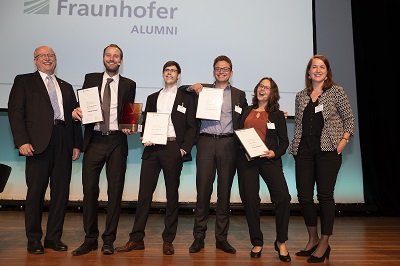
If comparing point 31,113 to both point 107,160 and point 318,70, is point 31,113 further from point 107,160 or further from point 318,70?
point 318,70

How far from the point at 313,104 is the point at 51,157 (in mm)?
2196

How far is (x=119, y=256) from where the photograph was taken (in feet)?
10.2

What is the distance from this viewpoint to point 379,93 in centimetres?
641

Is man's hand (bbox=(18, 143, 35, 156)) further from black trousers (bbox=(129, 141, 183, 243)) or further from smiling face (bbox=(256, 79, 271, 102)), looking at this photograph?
smiling face (bbox=(256, 79, 271, 102))

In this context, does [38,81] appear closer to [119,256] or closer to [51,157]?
[51,157]

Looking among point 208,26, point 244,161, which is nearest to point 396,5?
point 208,26

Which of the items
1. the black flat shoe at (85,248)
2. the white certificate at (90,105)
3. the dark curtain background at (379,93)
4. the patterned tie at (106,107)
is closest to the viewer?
the black flat shoe at (85,248)

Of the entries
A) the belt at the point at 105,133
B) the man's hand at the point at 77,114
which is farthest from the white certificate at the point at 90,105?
the belt at the point at 105,133

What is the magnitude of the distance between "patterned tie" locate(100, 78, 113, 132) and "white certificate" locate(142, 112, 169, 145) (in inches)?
12.5

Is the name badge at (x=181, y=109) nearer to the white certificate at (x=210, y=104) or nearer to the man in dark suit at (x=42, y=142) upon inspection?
the white certificate at (x=210, y=104)

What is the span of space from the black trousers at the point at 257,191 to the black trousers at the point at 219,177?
0.15m

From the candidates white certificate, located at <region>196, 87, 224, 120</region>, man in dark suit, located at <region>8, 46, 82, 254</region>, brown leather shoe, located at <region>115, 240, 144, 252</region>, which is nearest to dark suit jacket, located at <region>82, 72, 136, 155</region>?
man in dark suit, located at <region>8, 46, 82, 254</region>

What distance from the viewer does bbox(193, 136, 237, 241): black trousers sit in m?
3.45

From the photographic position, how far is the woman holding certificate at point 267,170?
324cm
